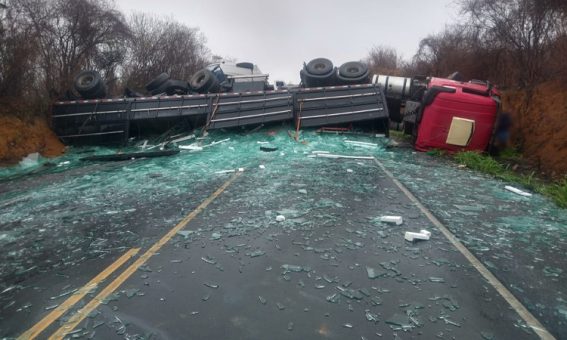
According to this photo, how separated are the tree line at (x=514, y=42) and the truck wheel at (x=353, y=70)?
5.14 m

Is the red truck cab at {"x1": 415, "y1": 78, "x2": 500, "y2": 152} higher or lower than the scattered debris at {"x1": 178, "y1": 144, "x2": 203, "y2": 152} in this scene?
higher

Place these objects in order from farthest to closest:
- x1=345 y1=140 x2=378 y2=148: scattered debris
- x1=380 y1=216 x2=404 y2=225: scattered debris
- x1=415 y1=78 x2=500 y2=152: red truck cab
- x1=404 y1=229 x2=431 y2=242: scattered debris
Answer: x1=345 y1=140 x2=378 y2=148: scattered debris
x1=415 y1=78 x2=500 y2=152: red truck cab
x1=380 y1=216 x2=404 y2=225: scattered debris
x1=404 y1=229 x2=431 y2=242: scattered debris

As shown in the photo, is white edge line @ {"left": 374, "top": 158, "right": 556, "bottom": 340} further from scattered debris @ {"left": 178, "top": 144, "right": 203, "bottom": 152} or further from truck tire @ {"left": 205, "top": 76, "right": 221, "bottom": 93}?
truck tire @ {"left": 205, "top": 76, "right": 221, "bottom": 93}

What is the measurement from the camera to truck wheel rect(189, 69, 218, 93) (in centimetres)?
1328

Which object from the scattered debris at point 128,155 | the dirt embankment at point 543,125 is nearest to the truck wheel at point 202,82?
the scattered debris at point 128,155

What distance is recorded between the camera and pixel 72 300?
298 cm

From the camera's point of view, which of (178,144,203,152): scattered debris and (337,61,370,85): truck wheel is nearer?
(178,144,203,152): scattered debris

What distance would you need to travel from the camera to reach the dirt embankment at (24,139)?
31.9ft

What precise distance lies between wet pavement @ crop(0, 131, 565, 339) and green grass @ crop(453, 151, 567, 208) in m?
2.21

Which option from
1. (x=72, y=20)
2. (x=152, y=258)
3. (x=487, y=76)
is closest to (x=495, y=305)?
(x=152, y=258)

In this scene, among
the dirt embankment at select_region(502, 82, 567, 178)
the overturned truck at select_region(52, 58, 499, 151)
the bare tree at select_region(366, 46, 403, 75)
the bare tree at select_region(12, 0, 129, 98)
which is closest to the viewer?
the dirt embankment at select_region(502, 82, 567, 178)

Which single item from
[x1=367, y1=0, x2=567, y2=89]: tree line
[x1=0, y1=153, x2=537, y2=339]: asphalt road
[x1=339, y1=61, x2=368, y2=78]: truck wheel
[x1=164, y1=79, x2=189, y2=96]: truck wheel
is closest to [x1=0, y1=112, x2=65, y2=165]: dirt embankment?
[x1=164, y1=79, x2=189, y2=96]: truck wheel

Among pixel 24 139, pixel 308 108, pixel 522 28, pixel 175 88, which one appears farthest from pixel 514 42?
pixel 24 139

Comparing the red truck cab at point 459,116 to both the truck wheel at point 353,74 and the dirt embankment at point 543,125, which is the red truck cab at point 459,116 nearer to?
the dirt embankment at point 543,125
